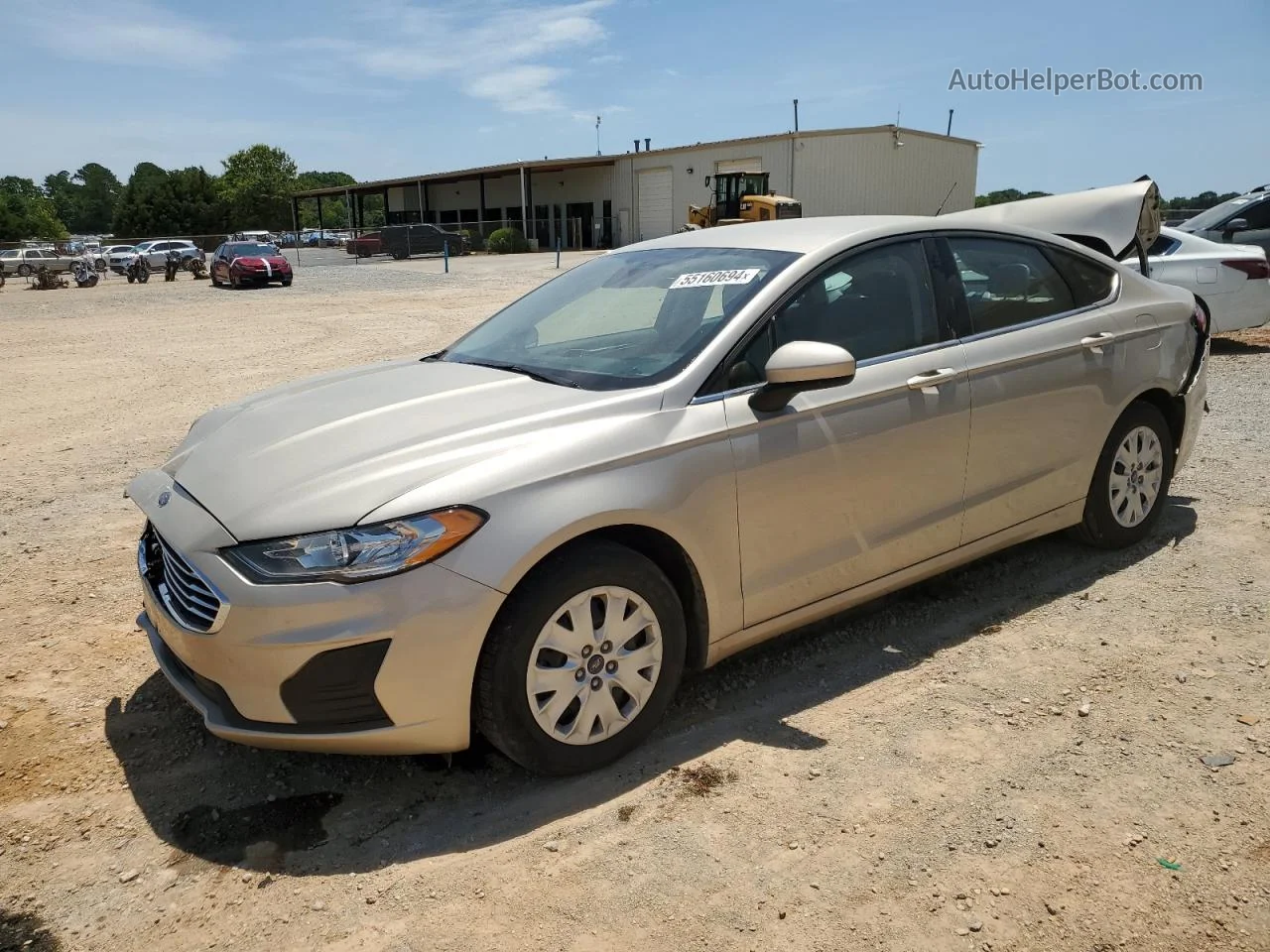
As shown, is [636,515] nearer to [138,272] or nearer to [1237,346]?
[1237,346]

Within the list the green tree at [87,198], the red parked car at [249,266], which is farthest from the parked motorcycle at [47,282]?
the green tree at [87,198]

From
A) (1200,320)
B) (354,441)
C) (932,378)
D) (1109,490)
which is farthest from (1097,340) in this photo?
(354,441)

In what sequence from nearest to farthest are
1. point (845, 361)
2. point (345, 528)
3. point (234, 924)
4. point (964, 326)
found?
point (234, 924)
point (345, 528)
point (845, 361)
point (964, 326)

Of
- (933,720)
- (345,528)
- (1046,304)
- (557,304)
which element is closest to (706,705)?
(933,720)

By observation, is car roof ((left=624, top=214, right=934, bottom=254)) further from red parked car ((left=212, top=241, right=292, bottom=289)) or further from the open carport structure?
the open carport structure

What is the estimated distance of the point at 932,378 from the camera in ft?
11.9

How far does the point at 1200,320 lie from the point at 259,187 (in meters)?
107

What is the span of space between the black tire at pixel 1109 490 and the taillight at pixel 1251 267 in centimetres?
644

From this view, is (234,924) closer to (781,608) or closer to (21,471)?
(781,608)

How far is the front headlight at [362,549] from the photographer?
8.27 ft

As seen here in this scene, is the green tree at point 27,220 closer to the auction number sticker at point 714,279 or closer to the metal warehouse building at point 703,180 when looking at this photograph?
the metal warehouse building at point 703,180

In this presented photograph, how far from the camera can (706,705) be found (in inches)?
134

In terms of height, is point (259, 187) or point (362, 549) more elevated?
point (259, 187)

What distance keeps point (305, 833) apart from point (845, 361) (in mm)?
2184
